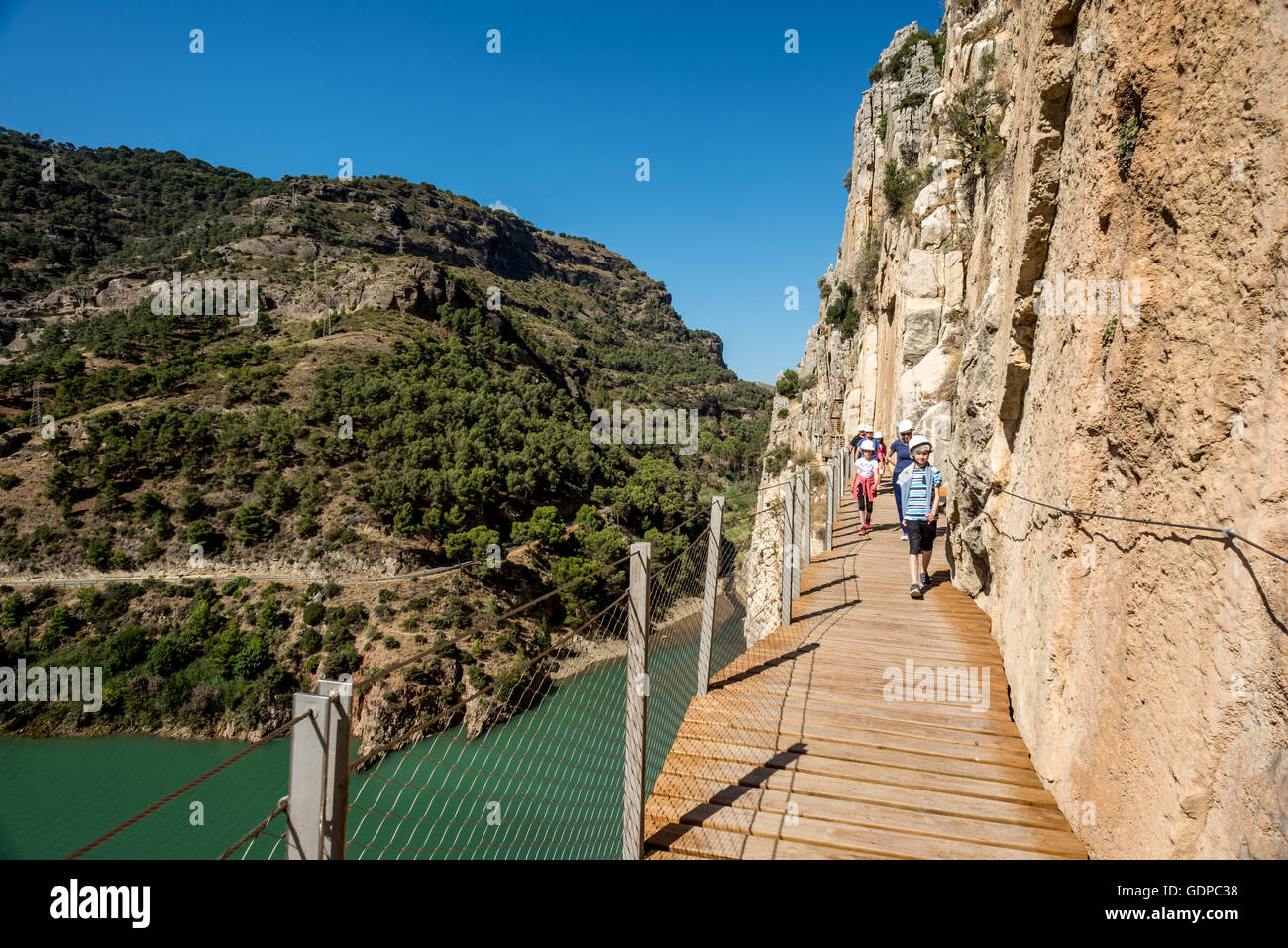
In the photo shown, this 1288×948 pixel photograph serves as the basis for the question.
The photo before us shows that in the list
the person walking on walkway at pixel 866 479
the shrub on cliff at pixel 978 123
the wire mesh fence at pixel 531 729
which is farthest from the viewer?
the wire mesh fence at pixel 531 729

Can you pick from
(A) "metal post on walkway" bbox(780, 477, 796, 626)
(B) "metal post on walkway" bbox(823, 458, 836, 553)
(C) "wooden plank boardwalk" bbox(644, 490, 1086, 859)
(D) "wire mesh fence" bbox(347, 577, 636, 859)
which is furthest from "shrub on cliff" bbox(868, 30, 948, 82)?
(C) "wooden plank boardwalk" bbox(644, 490, 1086, 859)

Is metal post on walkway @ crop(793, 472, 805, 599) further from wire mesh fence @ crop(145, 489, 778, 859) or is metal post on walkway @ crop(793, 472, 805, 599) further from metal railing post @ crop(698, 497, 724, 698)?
wire mesh fence @ crop(145, 489, 778, 859)

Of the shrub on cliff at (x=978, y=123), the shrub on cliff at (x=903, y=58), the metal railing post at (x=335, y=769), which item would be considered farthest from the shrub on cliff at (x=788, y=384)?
the metal railing post at (x=335, y=769)

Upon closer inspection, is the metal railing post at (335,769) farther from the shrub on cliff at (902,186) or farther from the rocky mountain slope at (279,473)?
the shrub on cliff at (902,186)

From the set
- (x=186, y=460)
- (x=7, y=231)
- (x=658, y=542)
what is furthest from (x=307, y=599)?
(x=7, y=231)

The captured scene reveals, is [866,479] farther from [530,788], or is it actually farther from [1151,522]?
[530,788]

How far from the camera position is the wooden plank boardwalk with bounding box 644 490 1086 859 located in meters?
3.21

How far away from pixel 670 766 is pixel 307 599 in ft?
111

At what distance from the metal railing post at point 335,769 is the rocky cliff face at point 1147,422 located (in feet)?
8.94

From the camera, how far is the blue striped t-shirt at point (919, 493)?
22.1 feet

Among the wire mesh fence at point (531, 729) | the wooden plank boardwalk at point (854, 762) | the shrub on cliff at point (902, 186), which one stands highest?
the shrub on cliff at point (902, 186)

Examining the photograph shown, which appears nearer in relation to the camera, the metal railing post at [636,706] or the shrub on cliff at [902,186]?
the metal railing post at [636,706]

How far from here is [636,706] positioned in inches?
126
